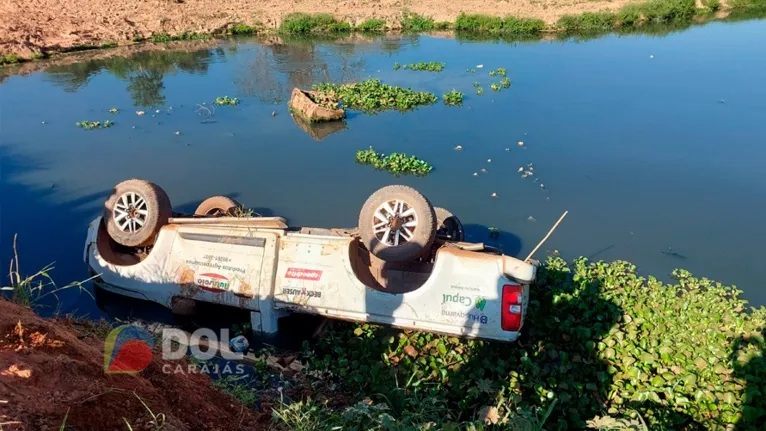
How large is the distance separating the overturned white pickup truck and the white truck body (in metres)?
0.01

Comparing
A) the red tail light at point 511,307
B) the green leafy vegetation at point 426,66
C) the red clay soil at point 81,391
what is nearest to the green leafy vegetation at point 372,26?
the green leafy vegetation at point 426,66

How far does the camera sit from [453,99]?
1584cm

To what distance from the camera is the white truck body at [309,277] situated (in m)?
5.94

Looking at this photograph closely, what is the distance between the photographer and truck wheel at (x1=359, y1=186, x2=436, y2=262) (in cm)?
636

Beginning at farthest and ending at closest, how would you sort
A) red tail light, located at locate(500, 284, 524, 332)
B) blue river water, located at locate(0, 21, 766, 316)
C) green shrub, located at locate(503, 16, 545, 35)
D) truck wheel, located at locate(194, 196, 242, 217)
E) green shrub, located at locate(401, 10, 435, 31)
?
green shrub, located at locate(401, 10, 435, 31) < green shrub, located at locate(503, 16, 545, 35) < blue river water, located at locate(0, 21, 766, 316) < truck wheel, located at locate(194, 196, 242, 217) < red tail light, located at locate(500, 284, 524, 332)

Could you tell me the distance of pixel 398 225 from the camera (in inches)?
256

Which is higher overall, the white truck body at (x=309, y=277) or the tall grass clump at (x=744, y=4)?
the tall grass clump at (x=744, y=4)

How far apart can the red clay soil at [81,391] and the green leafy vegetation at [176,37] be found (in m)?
23.8

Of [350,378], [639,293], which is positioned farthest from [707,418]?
[350,378]

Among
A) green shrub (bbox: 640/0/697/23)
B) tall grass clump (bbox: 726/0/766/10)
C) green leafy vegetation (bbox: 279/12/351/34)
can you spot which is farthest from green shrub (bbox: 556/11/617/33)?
green leafy vegetation (bbox: 279/12/351/34)

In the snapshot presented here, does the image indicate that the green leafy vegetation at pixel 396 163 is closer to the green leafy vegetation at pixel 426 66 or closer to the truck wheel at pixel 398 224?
the truck wheel at pixel 398 224

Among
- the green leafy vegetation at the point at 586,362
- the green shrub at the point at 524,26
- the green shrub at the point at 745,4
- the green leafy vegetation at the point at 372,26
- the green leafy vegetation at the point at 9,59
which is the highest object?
the green shrub at the point at 745,4

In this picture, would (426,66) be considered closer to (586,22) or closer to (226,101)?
(226,101)

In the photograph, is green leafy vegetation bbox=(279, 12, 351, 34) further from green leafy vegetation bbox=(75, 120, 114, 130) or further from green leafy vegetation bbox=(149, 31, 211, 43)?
green leafy vegetation bbox=(75, 120, 114, 130)
